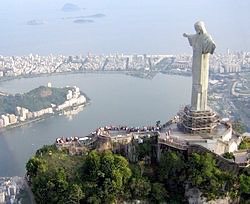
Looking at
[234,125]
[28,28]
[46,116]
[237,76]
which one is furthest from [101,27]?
[234,125]

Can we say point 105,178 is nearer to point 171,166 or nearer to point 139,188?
point 139,188

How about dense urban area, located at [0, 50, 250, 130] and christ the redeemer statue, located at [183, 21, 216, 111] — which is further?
dense urban area, located at [0, 50, 250, 130]

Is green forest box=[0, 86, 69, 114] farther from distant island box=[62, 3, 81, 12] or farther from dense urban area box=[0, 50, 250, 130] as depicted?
distant island box=[62, 3, 81, 12]

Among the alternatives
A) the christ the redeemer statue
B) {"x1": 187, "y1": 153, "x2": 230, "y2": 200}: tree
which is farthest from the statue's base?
{"x1": 187, "y1": 153, "x2": 230, "y2": 200}: tree

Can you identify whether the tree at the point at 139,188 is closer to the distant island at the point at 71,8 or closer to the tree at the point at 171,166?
the tree at the point at 171,166

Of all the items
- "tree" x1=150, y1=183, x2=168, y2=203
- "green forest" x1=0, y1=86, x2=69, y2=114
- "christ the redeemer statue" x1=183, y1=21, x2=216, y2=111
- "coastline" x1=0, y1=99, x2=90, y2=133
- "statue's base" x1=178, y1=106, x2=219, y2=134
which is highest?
"christ the redeemer statue" x1=183, y1=21, x2=216, y2=111

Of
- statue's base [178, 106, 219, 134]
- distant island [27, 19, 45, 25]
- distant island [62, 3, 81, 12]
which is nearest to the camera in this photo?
statue's base [178, 106, 219, 134]

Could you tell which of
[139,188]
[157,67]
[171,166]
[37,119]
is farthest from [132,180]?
[157,67]
